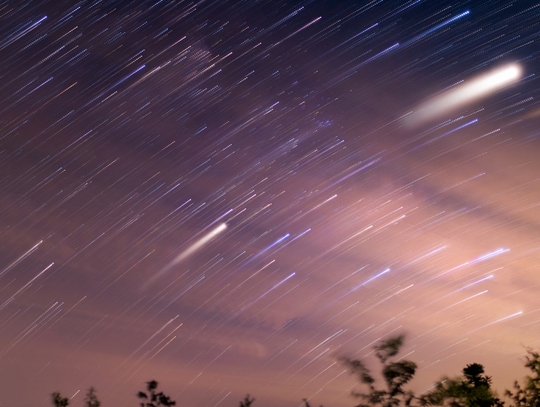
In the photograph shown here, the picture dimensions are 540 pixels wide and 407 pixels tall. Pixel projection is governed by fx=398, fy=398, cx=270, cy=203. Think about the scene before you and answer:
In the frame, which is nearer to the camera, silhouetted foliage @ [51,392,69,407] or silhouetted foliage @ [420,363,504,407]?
silhouetted foliage @ [420,363,504,407]

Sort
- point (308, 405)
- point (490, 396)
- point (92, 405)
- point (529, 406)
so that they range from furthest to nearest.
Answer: point (92, 405) → point (529, 406) → point (490, 396) → point (308, 405)

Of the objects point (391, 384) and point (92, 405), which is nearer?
point (391, 384)

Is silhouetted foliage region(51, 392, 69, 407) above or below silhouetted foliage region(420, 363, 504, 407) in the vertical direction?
above

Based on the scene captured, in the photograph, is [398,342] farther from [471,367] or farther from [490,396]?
[471,367]

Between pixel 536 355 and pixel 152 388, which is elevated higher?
pixel 152 388

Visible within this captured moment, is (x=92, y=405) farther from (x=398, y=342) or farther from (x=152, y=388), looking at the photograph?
(x=398, y=342)

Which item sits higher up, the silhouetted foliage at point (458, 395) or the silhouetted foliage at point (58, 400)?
the silhouetted foliage at point (58, 400)

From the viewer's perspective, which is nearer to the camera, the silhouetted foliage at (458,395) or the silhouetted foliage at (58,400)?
the silhouetted foliage at (458,395)

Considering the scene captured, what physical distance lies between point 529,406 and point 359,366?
38.4 ft

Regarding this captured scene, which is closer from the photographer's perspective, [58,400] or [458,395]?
[458,395]

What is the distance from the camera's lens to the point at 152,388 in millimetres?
26891

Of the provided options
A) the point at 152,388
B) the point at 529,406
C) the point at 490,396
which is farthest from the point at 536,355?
the point at 152,388

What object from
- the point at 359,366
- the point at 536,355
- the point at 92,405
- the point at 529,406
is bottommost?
the point at 529,406

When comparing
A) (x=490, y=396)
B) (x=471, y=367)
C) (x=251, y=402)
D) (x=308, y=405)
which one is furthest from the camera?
(x=471, y=367)
